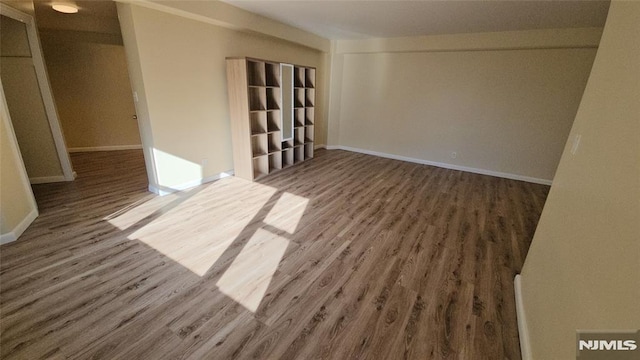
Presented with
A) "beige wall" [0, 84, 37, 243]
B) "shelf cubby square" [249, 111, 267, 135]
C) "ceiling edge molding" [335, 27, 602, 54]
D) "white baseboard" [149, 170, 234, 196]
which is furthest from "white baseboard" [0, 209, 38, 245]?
"ceiling edge molding" [335, 27, 602, 54]

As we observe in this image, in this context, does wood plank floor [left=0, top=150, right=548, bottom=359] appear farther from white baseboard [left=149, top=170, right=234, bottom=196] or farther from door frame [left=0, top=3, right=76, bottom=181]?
door frame [left=0, top=3, right=76, bottom=181]

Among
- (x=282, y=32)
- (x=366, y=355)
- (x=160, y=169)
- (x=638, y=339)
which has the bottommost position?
(x=366, y=355)

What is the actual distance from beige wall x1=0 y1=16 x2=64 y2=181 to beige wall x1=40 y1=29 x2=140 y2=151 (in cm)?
210

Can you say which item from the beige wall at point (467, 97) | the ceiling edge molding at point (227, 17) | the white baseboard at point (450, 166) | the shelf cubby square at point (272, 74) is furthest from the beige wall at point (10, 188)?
the beige wall at point (467, 97)

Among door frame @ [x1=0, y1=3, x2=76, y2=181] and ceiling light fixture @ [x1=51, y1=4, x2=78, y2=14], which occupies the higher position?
ceiling light fixture @ [x1=51, y1=4, x2=78, y2=14]

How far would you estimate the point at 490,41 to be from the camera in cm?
442

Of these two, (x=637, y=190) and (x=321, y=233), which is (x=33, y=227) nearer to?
(x=321, y=233)

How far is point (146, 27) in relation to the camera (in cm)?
305

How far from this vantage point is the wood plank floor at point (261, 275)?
1.60m

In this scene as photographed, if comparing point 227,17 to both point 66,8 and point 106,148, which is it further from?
point 106,148

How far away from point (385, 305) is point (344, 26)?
4.39 metres

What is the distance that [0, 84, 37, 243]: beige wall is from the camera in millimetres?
2432

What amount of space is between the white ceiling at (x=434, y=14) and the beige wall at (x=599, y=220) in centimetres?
199

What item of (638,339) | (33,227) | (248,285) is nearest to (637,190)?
(638,339)
